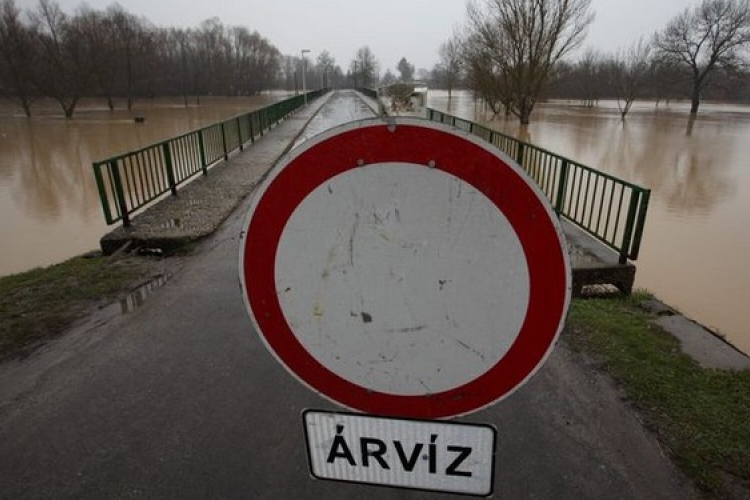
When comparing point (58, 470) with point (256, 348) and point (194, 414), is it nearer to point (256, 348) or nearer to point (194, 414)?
point (194, 414)

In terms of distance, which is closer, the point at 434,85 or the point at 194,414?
the point at 194,414

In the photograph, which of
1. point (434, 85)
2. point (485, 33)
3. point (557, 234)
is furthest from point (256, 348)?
point (434, 85)

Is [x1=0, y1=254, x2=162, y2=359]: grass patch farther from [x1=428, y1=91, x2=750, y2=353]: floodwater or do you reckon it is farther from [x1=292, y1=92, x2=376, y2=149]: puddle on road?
[x1=428, y1=91, x2=750, y2=353]: floodwater

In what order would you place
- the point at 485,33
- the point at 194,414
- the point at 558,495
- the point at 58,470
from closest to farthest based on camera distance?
the point at 558,495 → the point at 58,470 → the point at 194,414 → the point at 485,33

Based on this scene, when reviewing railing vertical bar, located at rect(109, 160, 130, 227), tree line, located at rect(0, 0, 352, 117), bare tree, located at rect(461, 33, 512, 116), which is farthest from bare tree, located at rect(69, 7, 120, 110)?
railing vertical bar, located at rect(109, 160, 130, 227)

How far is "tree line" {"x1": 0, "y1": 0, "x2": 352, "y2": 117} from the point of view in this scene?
1876 inches

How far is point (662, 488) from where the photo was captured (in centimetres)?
237

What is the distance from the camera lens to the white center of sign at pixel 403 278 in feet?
3.46

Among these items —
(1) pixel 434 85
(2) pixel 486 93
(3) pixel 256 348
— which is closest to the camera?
(3) pixel 256 348

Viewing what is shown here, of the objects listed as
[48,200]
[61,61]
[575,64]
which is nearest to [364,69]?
[575,64]

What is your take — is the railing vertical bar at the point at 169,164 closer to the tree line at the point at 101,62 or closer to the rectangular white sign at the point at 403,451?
the rectangular white sign at the point at 403,451

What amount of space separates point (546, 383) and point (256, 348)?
2.30 m

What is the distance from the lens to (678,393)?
123 inches

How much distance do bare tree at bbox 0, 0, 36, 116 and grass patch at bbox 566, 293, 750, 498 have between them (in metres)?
57.9
